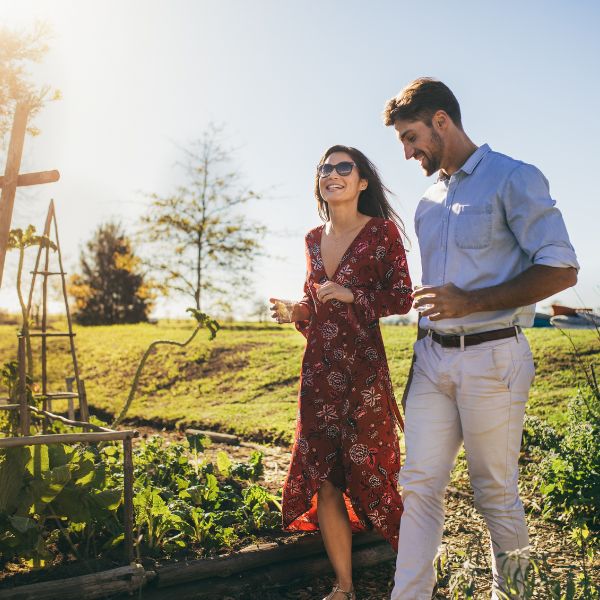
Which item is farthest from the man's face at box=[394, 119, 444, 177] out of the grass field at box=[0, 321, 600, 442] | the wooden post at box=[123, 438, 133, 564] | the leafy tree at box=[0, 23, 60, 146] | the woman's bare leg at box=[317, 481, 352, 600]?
the leafy tree at box=[0, 23, 60, 146]

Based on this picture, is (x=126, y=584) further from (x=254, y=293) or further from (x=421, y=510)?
(x=254, y=293)

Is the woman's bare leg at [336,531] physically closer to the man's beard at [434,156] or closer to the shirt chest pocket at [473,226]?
the shirt chest pocket at [473,226]

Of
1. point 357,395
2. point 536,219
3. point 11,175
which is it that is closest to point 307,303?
point 357,395

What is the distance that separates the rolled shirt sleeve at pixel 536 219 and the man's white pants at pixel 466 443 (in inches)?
13.8

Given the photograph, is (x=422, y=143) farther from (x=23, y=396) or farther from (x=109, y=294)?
(x=109, y=294)

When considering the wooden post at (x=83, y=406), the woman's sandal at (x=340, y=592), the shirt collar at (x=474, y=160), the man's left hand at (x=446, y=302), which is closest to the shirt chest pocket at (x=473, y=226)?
the shirt collar at (x=474, y=160)

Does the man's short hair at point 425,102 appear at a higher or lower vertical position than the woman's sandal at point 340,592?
higher

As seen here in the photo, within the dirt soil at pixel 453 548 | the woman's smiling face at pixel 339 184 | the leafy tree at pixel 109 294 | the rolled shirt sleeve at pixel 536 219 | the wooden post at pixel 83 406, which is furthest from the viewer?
the leafy tree at pixel 109 294

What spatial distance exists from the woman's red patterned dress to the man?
1.90ft

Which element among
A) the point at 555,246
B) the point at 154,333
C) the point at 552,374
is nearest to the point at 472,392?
the point at 555,246

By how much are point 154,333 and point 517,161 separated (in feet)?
45.1

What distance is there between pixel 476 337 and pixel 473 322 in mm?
60

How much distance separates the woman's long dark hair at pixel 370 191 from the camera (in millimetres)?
3756

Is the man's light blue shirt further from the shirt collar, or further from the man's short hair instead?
the man's short hair
